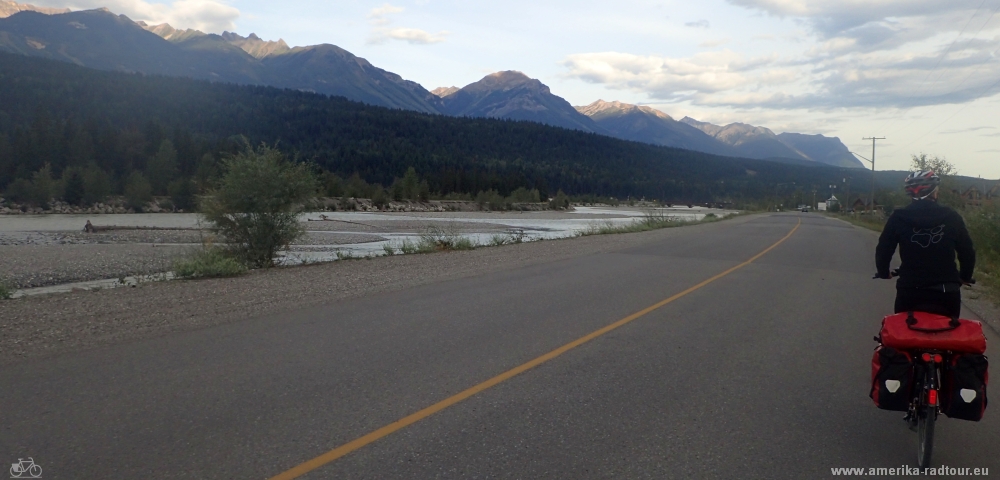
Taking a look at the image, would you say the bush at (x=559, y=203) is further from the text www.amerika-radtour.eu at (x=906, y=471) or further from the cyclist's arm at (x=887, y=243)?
the text www.amerika-radtour.eu at (x=906, y=471)

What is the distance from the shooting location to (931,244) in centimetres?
511

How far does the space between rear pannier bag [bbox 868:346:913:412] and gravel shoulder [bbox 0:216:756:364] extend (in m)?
7.53

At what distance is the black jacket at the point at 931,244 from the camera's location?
5.07 m

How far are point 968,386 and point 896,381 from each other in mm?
406

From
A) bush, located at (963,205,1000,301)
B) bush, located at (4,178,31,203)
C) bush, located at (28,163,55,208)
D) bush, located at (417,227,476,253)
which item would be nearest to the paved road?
bush, located at (963,205,1000,301)

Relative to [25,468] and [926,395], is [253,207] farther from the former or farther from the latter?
[926,395]

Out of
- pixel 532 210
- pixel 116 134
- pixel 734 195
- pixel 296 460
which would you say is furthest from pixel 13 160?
pixel 734 195

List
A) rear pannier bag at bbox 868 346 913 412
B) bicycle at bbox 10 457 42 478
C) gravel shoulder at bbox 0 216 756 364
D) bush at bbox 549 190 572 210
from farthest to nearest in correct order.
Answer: bush at bbox 549 190 572 210
gravel shoulder at bbox 0 216 756 364
rear pannier bag at bbox 868 346 913 412
bicycle at bbox 10 457 42 478

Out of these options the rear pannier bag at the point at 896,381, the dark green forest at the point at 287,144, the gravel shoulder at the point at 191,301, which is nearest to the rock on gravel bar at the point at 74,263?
the gravel shoulder at the point at 191,301

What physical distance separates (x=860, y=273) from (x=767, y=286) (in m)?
4.37

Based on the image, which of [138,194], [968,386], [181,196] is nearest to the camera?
[968,386]

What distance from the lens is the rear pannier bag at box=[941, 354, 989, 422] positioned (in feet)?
15.1

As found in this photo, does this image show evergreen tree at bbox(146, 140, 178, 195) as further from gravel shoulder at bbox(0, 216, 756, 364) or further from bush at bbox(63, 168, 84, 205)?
gravel shoulder at bbox(0, 216, 756, 364)

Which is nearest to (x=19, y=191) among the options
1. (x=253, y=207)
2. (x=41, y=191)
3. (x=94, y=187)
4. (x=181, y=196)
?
(x=41, y=191)
